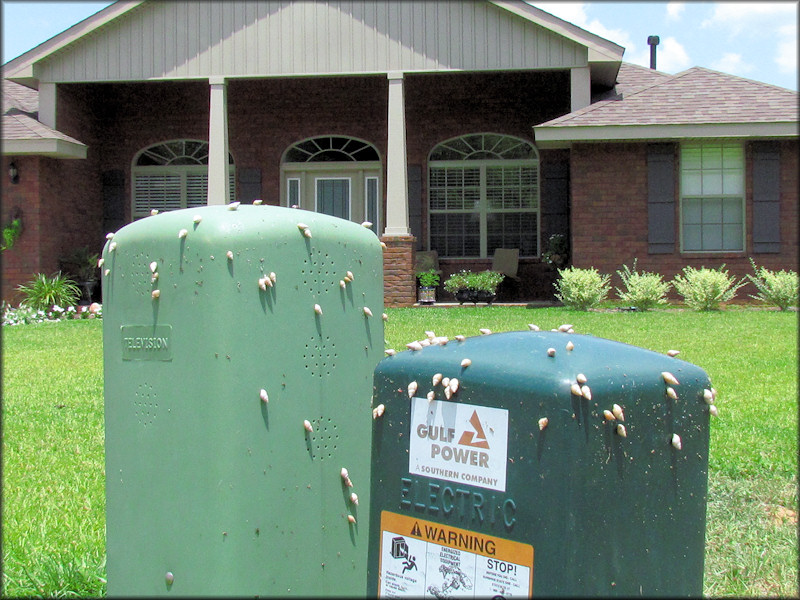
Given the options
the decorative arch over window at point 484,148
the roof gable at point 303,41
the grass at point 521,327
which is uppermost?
the roof gable at point 303,41

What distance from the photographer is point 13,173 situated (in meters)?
14.4

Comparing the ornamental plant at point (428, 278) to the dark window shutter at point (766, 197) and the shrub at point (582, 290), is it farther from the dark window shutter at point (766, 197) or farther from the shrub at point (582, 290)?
the dark window shutter at point (766, 197)

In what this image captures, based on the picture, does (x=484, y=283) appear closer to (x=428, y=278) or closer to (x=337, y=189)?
(x=428, y=278)

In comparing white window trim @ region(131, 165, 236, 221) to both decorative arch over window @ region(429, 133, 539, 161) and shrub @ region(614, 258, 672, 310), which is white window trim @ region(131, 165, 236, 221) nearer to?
decorative arch over window @ region(429, 133, 539, 161)


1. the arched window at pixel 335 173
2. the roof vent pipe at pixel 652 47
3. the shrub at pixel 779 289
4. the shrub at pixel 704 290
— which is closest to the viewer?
the shrub at pixel 704 290

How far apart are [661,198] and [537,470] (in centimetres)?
1290

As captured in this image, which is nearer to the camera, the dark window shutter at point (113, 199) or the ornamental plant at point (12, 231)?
the ornamental plant at point (12, 231)

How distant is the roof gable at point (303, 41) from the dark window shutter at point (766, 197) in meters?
3.02

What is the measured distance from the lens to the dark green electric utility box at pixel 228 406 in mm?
2463

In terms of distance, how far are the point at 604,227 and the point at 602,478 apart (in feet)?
41.4

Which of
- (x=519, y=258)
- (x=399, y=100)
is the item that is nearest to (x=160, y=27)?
(x=399, y=100)

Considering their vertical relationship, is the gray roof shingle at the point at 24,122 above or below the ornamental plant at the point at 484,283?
above

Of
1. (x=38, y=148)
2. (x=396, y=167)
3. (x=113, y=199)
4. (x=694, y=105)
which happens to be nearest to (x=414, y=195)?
(x=396, y=167)

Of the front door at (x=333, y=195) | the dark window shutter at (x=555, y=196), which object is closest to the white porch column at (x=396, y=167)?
the front door at (x=333, y=195)
